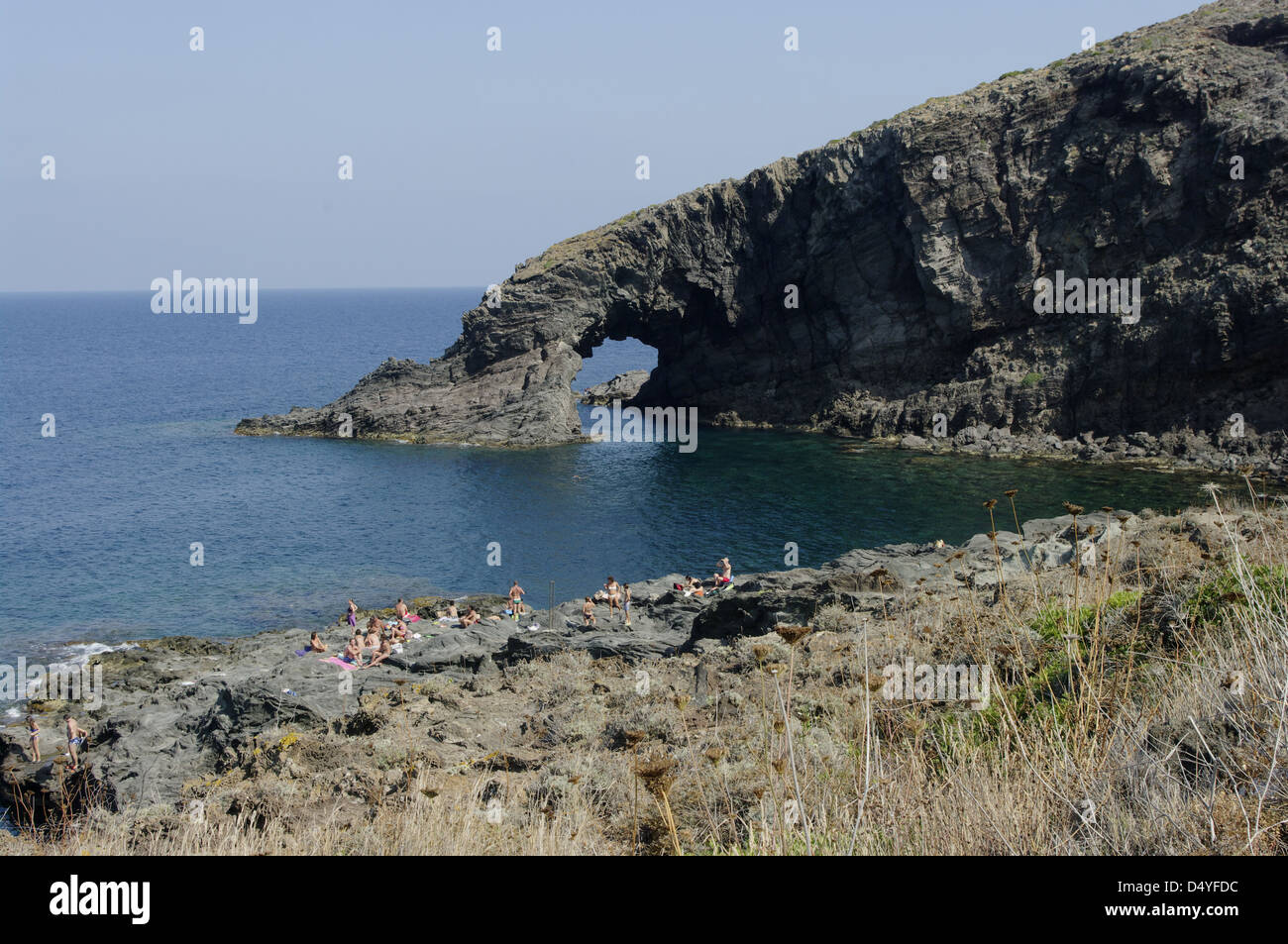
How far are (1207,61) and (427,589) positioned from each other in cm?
4900

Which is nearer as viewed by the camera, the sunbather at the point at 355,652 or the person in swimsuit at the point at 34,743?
the person in swimsuit at the point at 34,743

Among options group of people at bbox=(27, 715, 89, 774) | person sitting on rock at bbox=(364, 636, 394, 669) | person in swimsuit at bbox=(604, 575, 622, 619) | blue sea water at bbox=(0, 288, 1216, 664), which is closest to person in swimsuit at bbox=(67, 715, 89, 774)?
group of people at bbox=(27, 715, 89, 774)

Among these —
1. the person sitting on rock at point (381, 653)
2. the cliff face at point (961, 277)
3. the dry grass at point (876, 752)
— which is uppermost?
the cliff face at point (961, 277)

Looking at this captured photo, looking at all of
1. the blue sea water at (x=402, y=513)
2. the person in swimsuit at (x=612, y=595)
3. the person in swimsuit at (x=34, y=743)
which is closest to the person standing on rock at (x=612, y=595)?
the person in swimsuit at (x=612, y=595)

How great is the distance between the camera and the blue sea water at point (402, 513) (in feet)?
Answer: 114

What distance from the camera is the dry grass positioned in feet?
15.3

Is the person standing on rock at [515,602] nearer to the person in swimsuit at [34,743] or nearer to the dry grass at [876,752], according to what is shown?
the dry grass at [876,752]

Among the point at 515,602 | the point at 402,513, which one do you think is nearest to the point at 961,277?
the point at 402,513

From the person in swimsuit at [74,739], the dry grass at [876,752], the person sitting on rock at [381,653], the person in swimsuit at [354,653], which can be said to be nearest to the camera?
the dry grass at [876,752]

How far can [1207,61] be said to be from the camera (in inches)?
1980

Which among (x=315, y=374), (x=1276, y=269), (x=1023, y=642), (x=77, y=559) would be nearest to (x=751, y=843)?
(x=1023, y=642)

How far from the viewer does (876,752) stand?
5898 millimetres

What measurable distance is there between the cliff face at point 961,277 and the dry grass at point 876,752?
3840 centimetres

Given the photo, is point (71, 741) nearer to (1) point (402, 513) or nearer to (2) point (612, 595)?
(2) point (612, 595)
